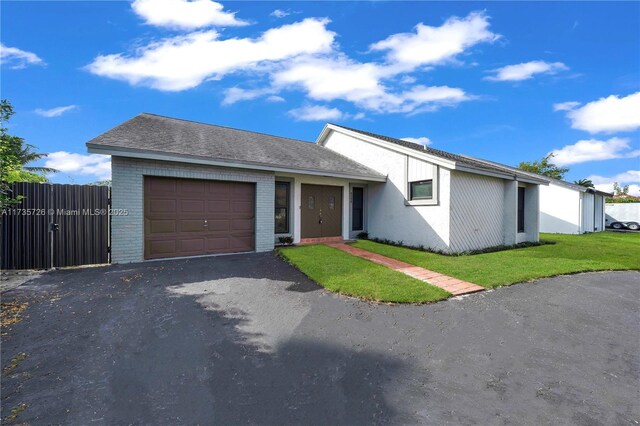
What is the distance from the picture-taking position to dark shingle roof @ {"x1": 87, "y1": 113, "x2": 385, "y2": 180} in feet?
25.6

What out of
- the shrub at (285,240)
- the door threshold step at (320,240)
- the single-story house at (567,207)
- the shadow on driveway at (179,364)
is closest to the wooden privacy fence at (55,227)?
the shadow on driveway at (179,364)

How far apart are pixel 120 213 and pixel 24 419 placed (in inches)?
238

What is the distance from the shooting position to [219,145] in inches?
386

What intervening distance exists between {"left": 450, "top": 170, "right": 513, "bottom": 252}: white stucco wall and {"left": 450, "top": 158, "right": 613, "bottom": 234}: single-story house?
8.26 meters

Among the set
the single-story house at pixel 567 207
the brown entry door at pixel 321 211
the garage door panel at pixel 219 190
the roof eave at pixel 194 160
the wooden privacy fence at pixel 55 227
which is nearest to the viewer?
the wooden privacy fence at pixel 55 227

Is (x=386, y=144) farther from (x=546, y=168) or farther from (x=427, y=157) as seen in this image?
(x=546, y=168)

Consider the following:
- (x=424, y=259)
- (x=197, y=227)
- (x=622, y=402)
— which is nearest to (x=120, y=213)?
(x=197, y=227)

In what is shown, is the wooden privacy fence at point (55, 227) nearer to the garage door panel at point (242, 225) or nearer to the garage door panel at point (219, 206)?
the garage door panel at point (219, 206)

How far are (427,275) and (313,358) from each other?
445 centimetres

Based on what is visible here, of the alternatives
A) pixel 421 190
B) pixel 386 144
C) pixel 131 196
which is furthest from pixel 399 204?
pixel 131 196

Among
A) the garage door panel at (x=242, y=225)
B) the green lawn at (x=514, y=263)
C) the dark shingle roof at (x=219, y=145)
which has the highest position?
the dark shingle roof at (x=219, y=145)

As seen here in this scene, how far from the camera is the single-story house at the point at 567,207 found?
1812cm

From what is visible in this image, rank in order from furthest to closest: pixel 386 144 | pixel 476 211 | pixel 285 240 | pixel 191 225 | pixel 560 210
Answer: pixel 560 210, pixel 386 144, pixel 285 240, pixel 476 211, pixel 191 225

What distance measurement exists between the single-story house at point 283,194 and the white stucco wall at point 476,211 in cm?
4
